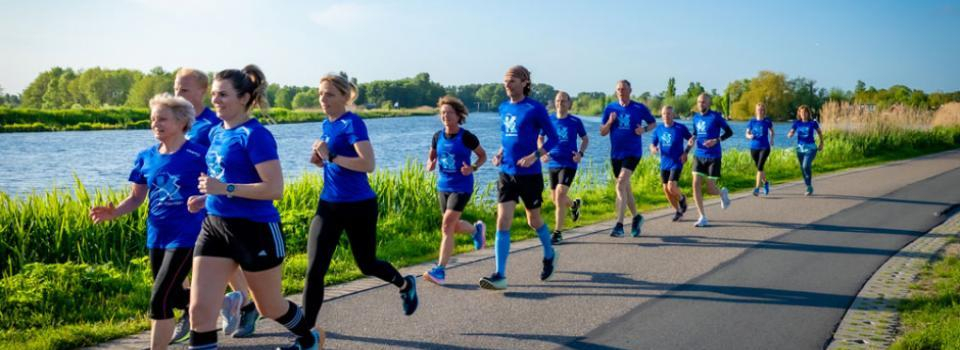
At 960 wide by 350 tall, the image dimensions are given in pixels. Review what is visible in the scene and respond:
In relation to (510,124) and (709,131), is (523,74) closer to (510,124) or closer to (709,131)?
(510,124)

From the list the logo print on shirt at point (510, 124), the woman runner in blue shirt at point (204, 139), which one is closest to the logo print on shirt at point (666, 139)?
the logo print on shirt at point (510, 124)

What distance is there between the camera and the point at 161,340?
156 inches

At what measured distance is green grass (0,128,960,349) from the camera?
5.25 metres

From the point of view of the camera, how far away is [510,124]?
21.6 feet

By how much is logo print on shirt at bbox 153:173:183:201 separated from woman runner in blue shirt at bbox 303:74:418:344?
796 millimetres

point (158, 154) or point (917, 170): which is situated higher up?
point (158, 154)

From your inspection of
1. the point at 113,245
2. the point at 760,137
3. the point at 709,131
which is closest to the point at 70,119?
the point at 760,137

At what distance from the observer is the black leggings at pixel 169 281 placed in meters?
3.91

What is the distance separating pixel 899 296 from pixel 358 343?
455cm

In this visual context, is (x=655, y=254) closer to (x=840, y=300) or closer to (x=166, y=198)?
(x=840, y=300)

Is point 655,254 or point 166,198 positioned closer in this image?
point 166,198

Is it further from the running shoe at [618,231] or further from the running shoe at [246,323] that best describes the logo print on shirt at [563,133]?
the running shoe at [246,323]

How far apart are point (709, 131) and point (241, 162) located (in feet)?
27.7

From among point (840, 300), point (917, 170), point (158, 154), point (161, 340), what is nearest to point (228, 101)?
point (158, 154)
